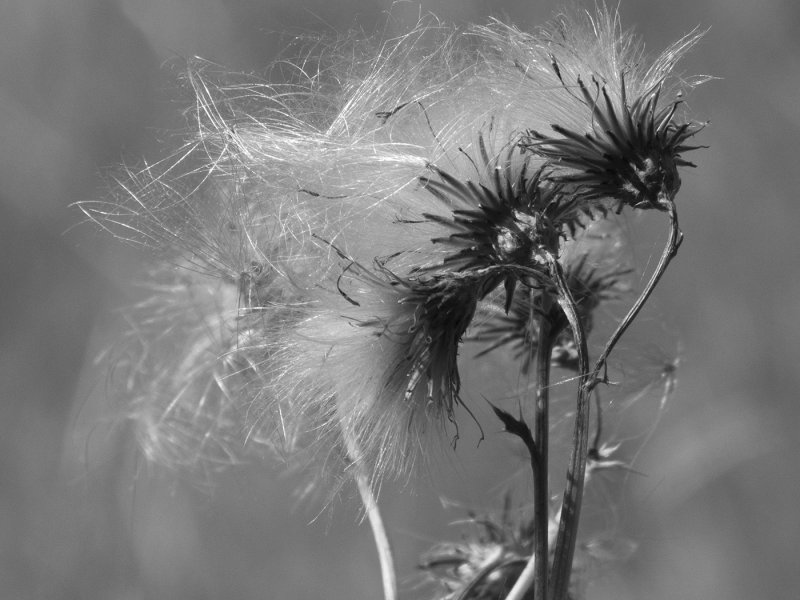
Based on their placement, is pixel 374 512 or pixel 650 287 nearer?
pixel 650 287

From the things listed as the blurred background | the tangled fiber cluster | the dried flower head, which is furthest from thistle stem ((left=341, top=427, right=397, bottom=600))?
the blurred background

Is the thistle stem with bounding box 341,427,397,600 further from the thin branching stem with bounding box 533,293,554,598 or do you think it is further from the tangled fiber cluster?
the thin branching stem with bounding box 533,293,554,598

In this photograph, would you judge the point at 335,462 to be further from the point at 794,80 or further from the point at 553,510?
the point at 794,80

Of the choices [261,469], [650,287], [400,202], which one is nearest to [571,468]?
[650,287]

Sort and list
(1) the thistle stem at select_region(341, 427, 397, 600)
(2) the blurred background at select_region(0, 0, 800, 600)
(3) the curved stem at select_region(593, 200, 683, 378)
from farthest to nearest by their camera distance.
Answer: (2) the blurred background at select_region(0, 0, 800, 600)
(1) the thistle stem at select_region(341, 427, 397, 600)
(3) the curved stem at select_region(593, 200, 683, 378)

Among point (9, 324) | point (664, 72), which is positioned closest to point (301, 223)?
point (664, 72)

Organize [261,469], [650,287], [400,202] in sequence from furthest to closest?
[261,469], [400,202], [650,287]

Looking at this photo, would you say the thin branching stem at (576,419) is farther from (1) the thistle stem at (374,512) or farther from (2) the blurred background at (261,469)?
(2) the blurred background at (261,469)

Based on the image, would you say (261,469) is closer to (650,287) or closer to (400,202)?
(400,202)
